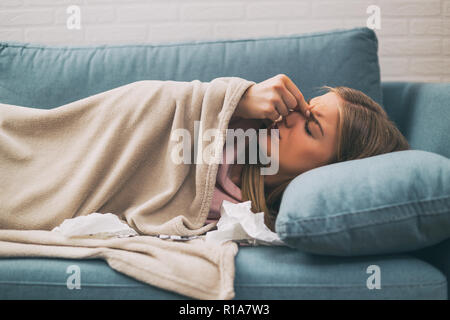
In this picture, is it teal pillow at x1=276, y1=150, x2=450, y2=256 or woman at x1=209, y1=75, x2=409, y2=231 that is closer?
teal pillow at x1=276, y1=150, x2=450, y2=256

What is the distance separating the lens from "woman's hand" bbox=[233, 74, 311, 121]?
922mm

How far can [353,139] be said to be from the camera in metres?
0.96

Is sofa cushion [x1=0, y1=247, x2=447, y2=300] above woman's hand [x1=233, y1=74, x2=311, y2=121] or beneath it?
beneath

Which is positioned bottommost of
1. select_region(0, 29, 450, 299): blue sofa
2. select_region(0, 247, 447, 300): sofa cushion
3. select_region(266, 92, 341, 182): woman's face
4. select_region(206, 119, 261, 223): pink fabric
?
select_region(0, 247, 447, 300): sofa cushion

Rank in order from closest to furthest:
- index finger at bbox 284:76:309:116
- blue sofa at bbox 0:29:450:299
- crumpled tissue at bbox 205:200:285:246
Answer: crumpled tissue at bbox 205:200:285:246
index finger at bbox 284:76:309:116
blue sofa at bbox 0:29:450:299

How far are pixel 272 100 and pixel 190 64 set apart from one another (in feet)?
1.54

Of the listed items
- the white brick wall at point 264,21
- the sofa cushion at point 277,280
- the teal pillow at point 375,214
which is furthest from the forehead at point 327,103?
the white brick wall at point 264,21

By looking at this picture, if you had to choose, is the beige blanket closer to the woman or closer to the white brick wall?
the woman

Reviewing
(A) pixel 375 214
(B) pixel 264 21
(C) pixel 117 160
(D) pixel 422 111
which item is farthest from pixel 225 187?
(B) pixel 264 21

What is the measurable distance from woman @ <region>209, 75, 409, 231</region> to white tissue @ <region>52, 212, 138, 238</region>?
238 mm

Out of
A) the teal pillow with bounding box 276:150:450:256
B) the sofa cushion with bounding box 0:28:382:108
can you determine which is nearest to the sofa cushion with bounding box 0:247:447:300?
Answer: the teal pillow with bounding box 276:150:450:256

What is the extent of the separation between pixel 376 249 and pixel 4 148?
3.11 ft
